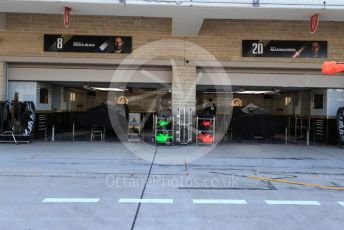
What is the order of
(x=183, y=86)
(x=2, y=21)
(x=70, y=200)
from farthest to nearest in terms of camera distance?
→ (x=183, y=86) → (x=2, y=21) → (x=70, y=200)

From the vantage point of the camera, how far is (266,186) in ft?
27.4

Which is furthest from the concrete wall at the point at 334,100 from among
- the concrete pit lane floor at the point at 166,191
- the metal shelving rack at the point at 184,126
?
the metal shelving rack at the point at 184,126

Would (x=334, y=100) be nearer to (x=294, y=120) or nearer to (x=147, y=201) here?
(x=294, y=120)

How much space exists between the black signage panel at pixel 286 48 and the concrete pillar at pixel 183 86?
229 centimetres

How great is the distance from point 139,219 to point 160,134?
10174 millimetres

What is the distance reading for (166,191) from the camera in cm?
773

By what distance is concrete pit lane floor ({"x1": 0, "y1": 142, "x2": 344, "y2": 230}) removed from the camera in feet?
19.1

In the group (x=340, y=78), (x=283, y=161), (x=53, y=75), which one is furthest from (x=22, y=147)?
(x=340, y=78)

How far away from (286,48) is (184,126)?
202 inches

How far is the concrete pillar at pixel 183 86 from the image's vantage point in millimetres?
16656

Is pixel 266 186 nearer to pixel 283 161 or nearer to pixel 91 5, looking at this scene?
pixel 283 161

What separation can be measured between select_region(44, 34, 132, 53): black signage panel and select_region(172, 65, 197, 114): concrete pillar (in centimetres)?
217

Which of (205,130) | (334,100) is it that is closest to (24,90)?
(205,130)

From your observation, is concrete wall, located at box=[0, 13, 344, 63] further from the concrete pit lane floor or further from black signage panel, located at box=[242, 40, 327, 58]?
the concrete pit lane floor
